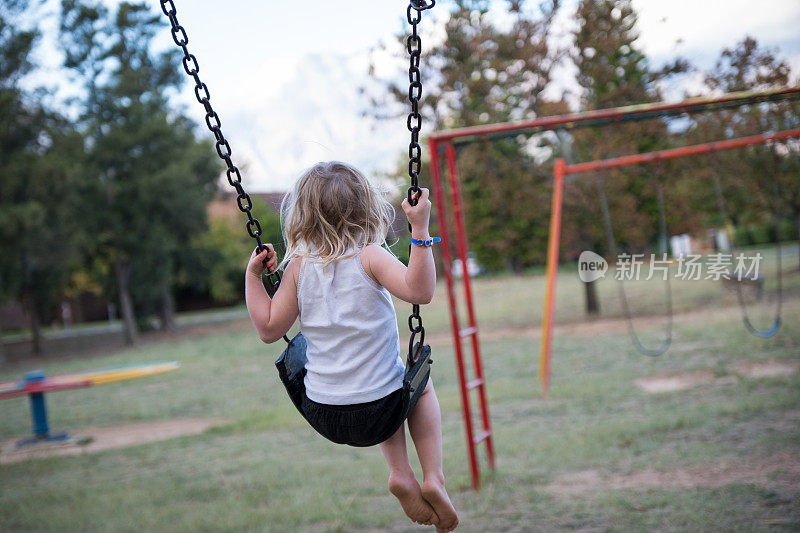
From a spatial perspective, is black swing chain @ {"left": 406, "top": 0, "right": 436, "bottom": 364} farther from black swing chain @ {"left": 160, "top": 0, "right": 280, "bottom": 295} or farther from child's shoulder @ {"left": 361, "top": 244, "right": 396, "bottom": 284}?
black swing chain @ {"left": 160, "top": 0, "right": 280, "bottom": 295}

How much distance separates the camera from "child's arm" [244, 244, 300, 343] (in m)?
2.27

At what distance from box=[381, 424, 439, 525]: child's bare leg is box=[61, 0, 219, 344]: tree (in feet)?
66.1

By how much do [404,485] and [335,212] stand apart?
2.77 ft

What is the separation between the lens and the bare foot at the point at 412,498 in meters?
2.25

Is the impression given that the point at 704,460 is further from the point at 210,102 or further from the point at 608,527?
the point at 210,102

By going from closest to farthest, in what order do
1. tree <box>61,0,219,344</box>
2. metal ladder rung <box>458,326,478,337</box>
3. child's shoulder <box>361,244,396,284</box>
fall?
1. child's shoulder <box>361,244,396,284</box>
2. metal ladder rung <box>458,326,478,337</box>
3. tree <box>61,0,219,344</box>

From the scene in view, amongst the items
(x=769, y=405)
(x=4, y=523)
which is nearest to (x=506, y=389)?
(x=769, y=405)

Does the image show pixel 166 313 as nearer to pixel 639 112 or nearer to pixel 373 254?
pixel 639 112

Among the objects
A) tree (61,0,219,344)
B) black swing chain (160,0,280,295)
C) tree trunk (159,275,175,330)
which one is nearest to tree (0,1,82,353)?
tree (61,0,219,344)

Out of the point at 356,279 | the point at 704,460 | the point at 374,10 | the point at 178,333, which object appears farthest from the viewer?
the point at 178,333

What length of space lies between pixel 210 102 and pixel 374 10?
6.37ft

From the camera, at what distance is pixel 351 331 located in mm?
2174

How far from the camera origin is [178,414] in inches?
375

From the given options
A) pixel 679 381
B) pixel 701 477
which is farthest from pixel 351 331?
pixel 679 381
